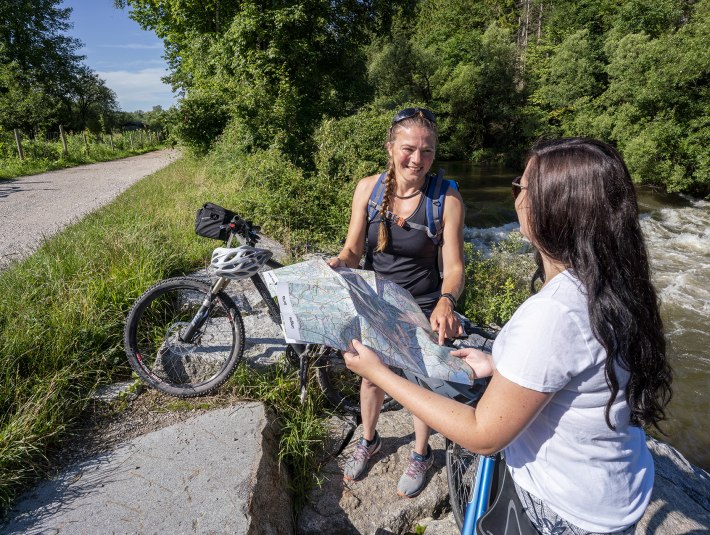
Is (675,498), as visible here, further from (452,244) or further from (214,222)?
(214,222)

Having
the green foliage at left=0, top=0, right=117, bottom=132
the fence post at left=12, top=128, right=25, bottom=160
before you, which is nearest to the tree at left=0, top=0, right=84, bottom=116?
the green foliage at left=0, top=0, right=117, bottom=132

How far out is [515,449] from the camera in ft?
4.02

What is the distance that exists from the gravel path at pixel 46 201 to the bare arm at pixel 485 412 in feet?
18.4

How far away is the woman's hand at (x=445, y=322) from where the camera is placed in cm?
182

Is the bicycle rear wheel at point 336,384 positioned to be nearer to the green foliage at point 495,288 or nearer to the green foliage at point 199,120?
the green foliage at point 495,288

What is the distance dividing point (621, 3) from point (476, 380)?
3303 cm

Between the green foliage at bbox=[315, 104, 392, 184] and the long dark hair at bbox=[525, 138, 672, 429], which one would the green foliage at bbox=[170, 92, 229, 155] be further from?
the long dark hair at bbox=[525, 138, 672, 429]

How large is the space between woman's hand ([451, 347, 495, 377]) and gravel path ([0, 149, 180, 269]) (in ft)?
18.2

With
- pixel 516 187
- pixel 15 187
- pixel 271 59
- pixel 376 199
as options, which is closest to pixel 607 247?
pixel 516 187

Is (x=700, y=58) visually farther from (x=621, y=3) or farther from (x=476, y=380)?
(x=476, y=380)

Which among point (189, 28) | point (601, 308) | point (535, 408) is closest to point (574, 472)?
point (535, 408)

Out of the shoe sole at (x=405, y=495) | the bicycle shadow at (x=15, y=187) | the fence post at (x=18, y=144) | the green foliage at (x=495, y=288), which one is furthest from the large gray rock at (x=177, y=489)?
the fence post at (x=18, y=144)

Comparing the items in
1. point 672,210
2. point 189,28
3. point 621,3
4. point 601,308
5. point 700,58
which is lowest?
point 672,210

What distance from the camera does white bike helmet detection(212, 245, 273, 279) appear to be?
8.69ft
